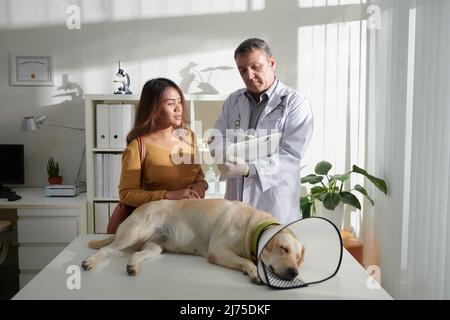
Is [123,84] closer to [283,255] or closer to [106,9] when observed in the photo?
[106,9]

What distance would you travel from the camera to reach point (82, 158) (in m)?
3.57

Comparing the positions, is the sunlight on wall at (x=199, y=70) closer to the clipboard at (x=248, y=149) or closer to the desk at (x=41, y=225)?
the desk at (x=41, y=225)

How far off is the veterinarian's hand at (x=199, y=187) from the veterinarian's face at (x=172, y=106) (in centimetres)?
21

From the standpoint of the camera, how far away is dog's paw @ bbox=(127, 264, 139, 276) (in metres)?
1.15

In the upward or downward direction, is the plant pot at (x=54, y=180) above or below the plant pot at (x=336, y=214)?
above

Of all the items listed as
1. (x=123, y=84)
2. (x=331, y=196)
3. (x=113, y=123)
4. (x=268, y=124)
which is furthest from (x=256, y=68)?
(x=123, y=84)

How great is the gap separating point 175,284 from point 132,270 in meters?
0.13

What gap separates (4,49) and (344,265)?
3203 mm

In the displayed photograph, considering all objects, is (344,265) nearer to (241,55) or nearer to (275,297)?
(275,297)

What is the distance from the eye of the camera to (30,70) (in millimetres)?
3488

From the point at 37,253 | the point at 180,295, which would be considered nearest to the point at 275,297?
the point at 180,295

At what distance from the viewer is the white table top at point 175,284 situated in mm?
1043

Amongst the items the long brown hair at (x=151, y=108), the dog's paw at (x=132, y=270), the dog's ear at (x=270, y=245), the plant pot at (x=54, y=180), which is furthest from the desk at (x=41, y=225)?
the dog's ear at (x=270, y=245)

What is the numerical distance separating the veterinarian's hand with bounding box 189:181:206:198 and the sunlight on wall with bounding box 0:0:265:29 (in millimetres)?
2325
